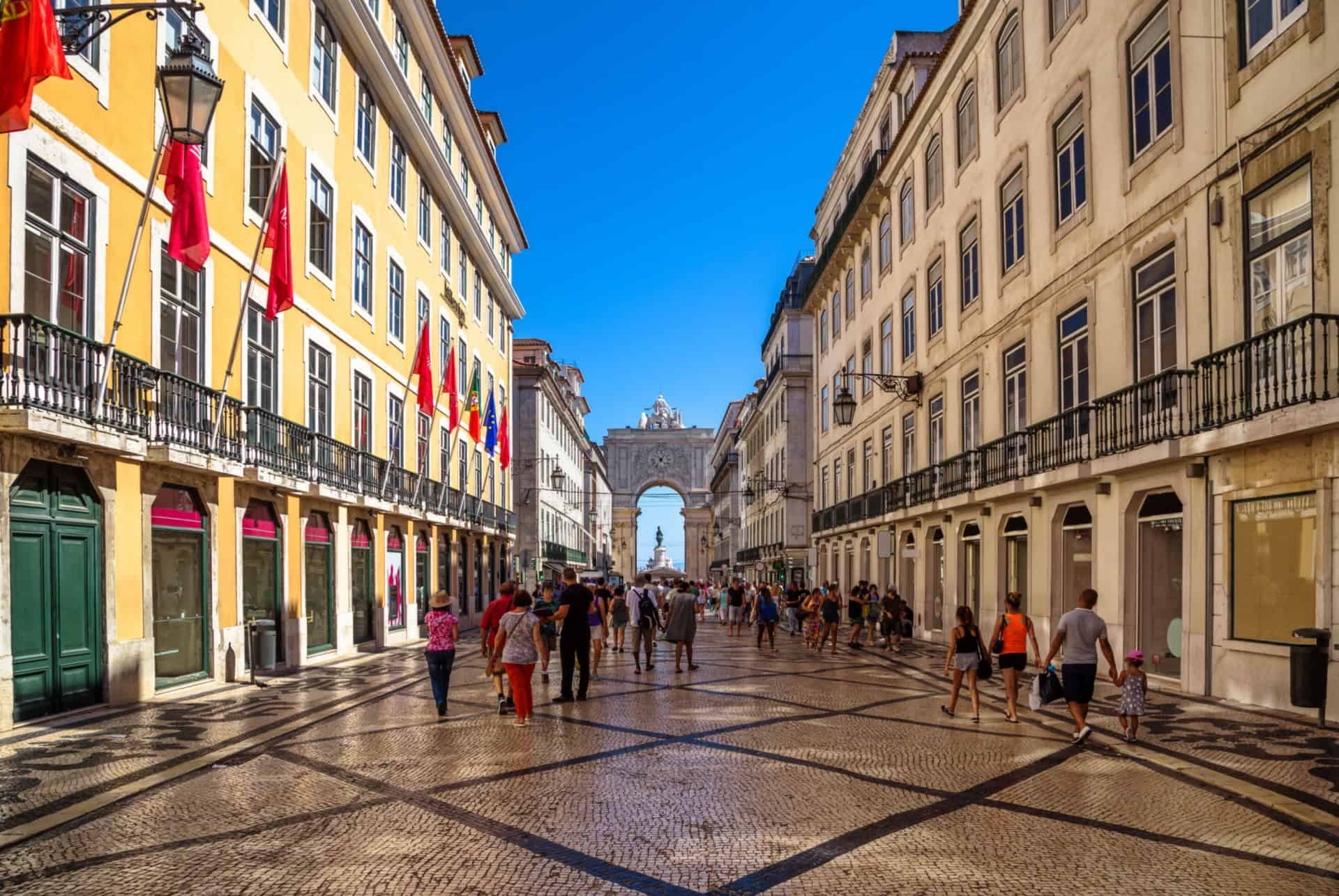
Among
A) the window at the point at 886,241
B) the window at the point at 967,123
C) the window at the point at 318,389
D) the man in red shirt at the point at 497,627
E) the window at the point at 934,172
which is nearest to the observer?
the man in red shirt at the point at 497,627

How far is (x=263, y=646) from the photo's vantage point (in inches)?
659

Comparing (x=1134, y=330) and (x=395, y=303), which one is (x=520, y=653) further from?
(x=395, y=303)

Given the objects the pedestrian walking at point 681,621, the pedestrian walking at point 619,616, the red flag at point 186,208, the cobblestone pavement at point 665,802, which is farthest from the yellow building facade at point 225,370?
the pedestrian walking at point 681,621

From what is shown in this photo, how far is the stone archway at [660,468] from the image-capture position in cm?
12394

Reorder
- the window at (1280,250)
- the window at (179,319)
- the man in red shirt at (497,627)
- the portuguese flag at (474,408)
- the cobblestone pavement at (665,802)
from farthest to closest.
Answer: the portuguese flag at (474,408) < the window at (179,319) < the man in red shirt at (497,627) < the window at (1280,250) < the cobblestone pavement at (665,802)

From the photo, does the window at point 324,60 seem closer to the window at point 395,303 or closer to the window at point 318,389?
the window at point 318,389

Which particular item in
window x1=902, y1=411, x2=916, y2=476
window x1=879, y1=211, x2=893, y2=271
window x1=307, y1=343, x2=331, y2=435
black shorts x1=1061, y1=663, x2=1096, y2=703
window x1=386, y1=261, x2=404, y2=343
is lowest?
black shorts x1=1061, y1=663, x2=1096, y2=703

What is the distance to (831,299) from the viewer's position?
45562mm

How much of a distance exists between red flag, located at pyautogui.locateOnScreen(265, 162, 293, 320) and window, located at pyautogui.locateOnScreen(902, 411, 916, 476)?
18465mm

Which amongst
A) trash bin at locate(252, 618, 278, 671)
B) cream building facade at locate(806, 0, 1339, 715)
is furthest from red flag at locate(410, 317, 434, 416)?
cream building facade at locate(806, 0, 1339, 715)

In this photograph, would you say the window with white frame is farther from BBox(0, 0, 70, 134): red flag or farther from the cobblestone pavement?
BBox(0, 0, 70, 134): red flag

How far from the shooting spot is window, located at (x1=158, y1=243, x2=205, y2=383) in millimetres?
15430

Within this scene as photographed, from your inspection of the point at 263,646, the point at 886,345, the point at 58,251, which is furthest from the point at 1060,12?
the point at 263,646

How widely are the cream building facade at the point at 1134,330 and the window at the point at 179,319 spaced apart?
44.1 ft
